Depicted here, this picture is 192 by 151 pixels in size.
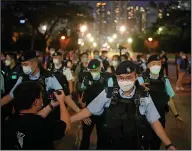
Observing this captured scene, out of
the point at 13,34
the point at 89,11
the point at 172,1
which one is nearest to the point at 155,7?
the point at 172,1

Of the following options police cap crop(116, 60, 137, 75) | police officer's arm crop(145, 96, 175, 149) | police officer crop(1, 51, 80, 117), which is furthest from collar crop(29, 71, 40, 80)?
police officer's arm crop(145, 96, 175, 149)

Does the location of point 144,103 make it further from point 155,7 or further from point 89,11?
point 155,7

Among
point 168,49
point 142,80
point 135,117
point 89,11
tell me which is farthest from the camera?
point 168,49

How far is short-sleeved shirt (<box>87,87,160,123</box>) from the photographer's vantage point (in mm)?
3949

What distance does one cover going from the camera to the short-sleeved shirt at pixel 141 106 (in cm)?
395

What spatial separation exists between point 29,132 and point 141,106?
137 cm

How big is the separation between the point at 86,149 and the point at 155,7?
75029 mm

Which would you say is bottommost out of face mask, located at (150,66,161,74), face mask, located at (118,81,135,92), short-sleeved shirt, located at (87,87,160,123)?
short-sleeved shirt, located at (87,87,160,123)

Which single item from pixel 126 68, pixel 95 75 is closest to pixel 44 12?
pixel 95 75

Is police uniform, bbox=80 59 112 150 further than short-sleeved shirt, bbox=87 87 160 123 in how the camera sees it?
Yes

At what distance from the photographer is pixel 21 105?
3.11 meters

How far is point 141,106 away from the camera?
395 centimetres

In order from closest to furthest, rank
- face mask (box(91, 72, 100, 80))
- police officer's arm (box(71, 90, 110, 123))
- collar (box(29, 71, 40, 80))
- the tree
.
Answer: police officer's arm (box(71, 90, 110, 123)) < collar (box(29, 71, 40, 80)) < face mask (box(91, 72, 100, 80)) < the tree

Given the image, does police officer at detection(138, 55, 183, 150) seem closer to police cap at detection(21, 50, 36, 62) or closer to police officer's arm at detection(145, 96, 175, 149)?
police officer's arm at detection(145, 96, 175, 149)
